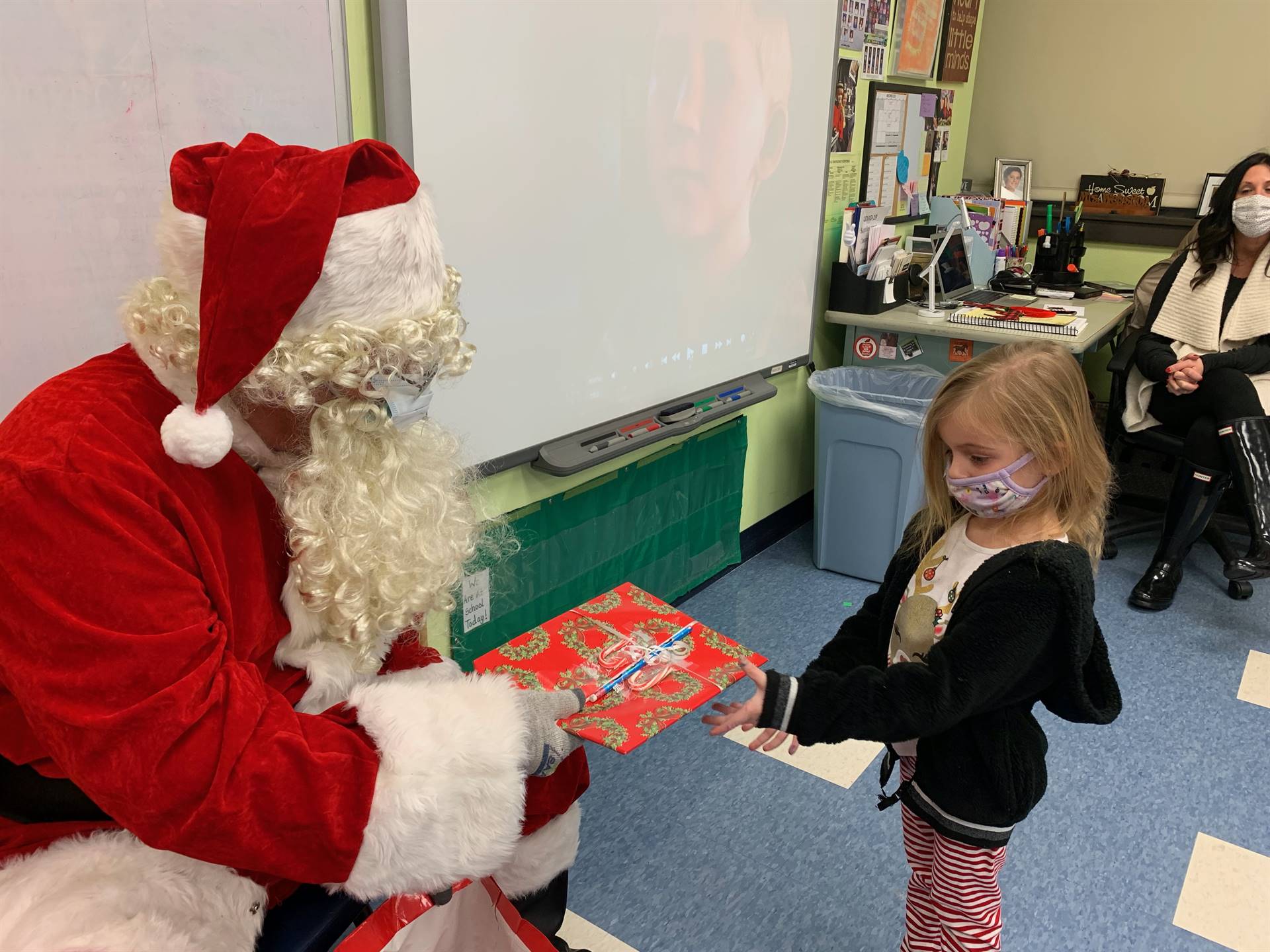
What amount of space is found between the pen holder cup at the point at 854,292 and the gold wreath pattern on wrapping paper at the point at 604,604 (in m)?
1.91

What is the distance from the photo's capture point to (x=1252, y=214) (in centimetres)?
267

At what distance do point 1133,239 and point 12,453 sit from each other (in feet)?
14.2

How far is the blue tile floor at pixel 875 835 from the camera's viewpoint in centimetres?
164

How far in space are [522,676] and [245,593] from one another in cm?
40

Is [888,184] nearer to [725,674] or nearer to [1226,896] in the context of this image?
[1226,896]

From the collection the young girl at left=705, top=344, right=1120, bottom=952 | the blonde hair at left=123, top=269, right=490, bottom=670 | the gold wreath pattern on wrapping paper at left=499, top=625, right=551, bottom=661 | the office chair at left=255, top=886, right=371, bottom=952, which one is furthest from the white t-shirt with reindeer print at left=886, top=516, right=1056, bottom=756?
the office chair at left=255, top=886, right=371, bottom=952

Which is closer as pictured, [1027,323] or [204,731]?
[204,731]

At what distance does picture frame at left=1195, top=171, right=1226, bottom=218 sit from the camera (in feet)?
12.4

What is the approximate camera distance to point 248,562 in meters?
1.01

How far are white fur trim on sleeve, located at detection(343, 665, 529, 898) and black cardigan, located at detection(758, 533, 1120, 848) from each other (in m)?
0.35

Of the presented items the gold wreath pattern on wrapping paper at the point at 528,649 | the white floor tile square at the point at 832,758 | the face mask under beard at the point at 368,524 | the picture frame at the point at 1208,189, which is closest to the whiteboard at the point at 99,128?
the face mask under beard at the point at 368,524

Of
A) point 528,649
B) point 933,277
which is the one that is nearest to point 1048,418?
point 528,649

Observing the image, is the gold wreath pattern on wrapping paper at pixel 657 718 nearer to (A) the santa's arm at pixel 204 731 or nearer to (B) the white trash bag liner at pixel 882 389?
(A) the santa's arm at pixel 204 731

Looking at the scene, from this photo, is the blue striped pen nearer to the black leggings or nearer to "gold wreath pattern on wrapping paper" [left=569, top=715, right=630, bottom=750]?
"gold wreath pattern on wrapping paper" [left=569, top=715, right=630, bottom=750]
